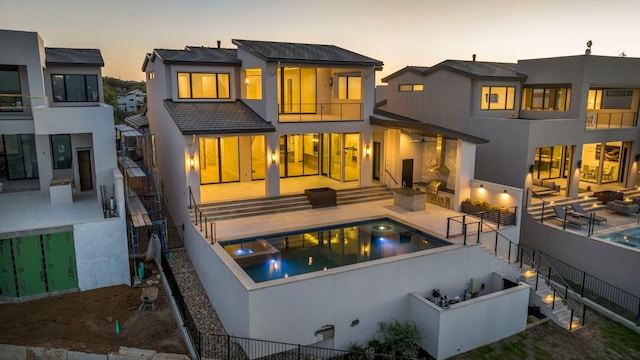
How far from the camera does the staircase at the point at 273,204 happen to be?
18000 millimetres

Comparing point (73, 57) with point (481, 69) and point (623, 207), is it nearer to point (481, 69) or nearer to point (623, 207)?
point (481, 69)

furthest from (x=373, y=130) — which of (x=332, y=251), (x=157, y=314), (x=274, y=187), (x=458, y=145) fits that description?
(x=157, y=314)

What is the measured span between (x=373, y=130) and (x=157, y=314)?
44.2ft

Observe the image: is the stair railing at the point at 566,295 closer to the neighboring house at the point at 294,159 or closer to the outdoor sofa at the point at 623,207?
the neighboring house at the point at 294,159

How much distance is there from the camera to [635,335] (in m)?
14.7

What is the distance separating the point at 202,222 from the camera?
56.0 ft

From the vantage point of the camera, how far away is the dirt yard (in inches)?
468

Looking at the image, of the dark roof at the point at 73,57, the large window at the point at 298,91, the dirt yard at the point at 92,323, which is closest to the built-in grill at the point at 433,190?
the large window at the point at 298,91

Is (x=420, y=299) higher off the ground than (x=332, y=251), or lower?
lower

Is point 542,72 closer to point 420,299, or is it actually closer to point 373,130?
point 373,130

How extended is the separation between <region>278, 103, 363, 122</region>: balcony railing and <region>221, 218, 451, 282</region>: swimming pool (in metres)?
7.53

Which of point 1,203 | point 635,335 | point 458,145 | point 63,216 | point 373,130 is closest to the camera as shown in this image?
point 635,335

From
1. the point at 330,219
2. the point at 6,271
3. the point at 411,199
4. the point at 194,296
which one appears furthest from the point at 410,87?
the point at 6,271

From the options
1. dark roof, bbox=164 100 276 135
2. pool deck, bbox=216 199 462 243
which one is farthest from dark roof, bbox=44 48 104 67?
pool deck, bbox=216 199 462 243
